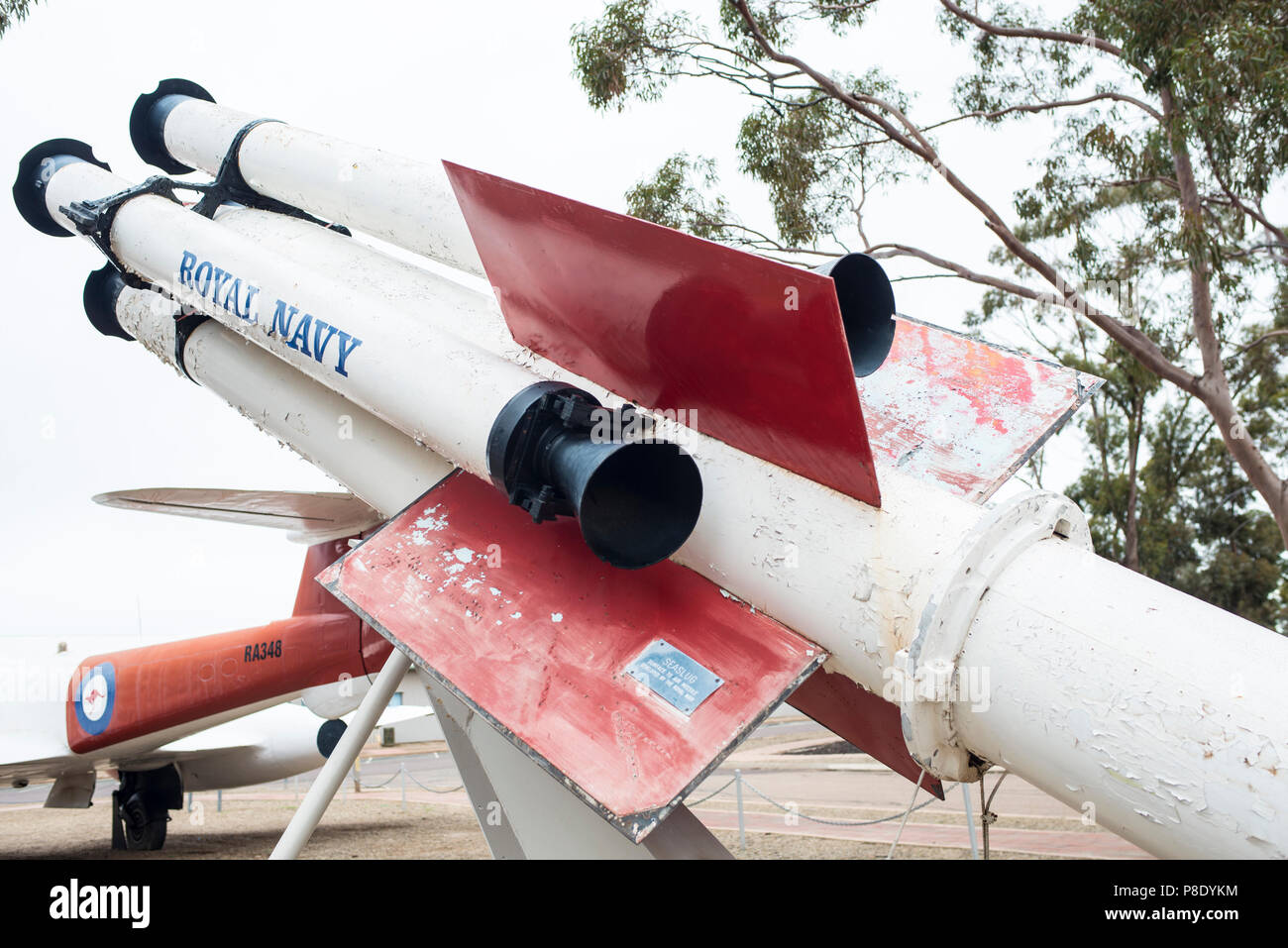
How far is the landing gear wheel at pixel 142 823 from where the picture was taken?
11.3 m

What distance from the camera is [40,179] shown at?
17.9 ft

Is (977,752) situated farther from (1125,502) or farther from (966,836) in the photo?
(1125,502)

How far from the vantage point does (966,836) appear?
8.05 m

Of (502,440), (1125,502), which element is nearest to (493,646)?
(502,440)

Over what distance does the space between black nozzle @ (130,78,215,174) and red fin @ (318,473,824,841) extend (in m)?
3.57

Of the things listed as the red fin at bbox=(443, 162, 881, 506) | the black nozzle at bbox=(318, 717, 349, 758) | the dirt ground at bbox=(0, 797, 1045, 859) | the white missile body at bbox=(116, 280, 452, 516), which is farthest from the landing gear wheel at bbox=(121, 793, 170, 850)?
the red fin at bbox=(443, 162, 881, 506)

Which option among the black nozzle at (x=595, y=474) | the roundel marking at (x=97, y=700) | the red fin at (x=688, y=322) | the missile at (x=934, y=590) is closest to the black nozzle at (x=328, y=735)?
the roundel marking at (x=97, y=700)

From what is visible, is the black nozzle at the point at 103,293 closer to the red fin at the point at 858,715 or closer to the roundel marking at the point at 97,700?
the red fin at the point at 858,715

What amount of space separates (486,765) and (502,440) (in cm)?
126

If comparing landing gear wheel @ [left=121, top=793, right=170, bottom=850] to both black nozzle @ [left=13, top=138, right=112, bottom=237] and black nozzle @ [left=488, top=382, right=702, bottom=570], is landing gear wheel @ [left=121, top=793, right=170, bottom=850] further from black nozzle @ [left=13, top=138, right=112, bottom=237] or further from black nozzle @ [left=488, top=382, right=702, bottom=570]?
black nozzle @ [left=488, top=382, right=702, bottom=570]

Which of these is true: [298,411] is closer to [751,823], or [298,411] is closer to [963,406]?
[963,406]

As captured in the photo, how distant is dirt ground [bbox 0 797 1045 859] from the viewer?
792 centimetres

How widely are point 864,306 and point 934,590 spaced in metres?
1.03

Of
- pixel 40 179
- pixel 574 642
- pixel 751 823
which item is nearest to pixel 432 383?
pixel 574 642
